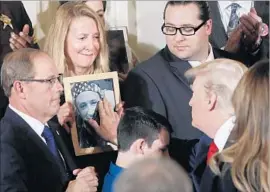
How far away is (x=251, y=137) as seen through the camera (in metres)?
→ 1.05

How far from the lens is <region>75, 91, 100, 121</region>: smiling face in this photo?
1319 millimetres

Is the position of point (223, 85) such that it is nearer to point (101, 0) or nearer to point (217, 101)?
point (217, 101)

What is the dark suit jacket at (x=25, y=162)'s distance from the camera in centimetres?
117

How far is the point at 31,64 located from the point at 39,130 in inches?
5.1

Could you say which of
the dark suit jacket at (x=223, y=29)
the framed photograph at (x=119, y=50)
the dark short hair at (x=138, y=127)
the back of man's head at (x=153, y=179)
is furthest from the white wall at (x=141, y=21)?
the back of man's head at (x=153, y=179)

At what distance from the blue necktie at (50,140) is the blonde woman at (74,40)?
0.05 metres

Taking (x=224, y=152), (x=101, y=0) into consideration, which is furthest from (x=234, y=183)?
(x=101, y=0)

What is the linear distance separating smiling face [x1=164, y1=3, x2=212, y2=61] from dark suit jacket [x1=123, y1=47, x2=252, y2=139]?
0.02 meters

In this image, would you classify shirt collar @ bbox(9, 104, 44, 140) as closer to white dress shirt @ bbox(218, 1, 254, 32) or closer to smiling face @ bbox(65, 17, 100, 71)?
smiling face @ bbox(65, 17, 100, 71)

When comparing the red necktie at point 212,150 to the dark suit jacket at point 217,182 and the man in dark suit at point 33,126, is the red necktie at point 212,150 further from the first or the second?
the man in dark suit at point 33,126

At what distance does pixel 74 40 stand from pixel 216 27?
33cm

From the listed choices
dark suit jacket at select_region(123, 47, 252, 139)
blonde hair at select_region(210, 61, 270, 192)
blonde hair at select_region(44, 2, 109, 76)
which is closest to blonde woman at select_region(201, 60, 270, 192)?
blonde hair at select_region(210, 61, 270, 192)

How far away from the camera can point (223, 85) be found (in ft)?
4.01

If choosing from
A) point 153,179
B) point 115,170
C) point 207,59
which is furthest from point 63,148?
point 153,179
